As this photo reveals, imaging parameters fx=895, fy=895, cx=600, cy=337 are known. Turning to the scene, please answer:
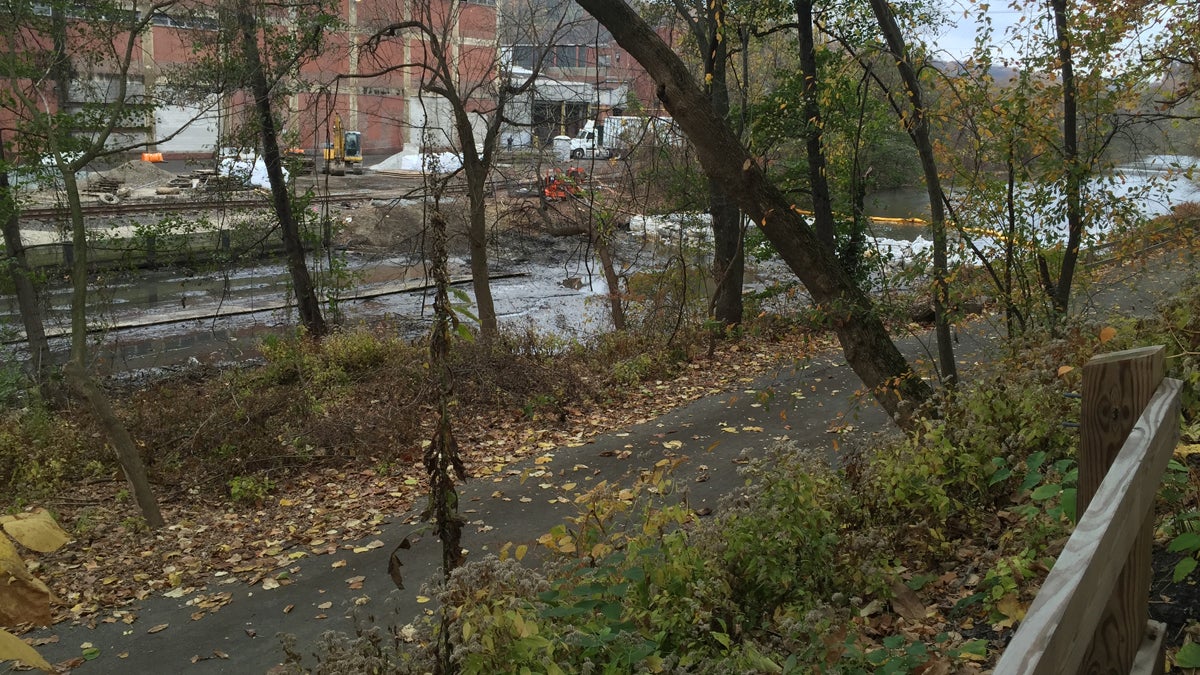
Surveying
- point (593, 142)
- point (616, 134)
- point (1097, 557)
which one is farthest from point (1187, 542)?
point (616, 134)

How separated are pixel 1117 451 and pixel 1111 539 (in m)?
0.45

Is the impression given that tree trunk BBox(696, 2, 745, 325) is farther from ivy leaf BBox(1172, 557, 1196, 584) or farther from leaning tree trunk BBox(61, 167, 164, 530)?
ivy leaf BBox(1172, 557, 1196, 584)

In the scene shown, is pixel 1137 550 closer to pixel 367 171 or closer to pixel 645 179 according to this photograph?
pixel 645 179

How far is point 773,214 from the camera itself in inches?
283

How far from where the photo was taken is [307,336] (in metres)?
18.4

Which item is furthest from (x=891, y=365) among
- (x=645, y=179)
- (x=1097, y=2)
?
(x=645, y=179)

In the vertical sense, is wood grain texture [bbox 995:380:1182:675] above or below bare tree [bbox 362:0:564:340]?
below

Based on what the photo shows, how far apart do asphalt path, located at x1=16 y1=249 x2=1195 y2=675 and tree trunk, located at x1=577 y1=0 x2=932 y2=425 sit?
463 mm

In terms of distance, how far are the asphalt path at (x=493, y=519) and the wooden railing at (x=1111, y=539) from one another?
2.44 m

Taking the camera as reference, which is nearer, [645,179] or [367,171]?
[645,179]

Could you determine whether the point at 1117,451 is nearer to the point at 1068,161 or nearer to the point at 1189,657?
the point at 1189,657

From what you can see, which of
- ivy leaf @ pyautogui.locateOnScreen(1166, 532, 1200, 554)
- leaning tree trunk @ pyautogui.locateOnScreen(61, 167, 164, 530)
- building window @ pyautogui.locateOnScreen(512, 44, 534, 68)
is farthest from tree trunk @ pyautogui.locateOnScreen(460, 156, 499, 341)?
ivy leaf @ pyautogui.locateOnScreen(1166, 532, 1200, 554)

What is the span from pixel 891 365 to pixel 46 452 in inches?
Answer: 412

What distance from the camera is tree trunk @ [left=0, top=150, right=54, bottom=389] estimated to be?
1384 cm
